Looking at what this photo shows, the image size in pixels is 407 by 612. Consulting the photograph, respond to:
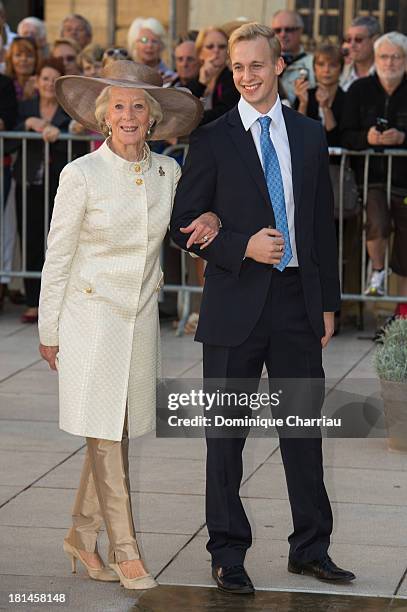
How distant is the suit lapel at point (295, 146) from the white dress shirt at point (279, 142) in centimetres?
2

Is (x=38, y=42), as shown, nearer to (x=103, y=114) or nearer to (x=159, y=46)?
(x=159, y=46)

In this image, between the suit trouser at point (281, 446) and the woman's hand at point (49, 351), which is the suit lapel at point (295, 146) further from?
the woman's hand at point (49, 351)

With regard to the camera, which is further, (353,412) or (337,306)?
(353,412)

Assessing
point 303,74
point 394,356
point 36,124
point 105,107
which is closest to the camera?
point 105,107

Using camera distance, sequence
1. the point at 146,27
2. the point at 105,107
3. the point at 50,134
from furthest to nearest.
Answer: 1. the point at 146,27
2. the point at 50,134
3. the point at 105,107

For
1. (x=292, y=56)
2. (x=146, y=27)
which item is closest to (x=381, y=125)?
(x=292, y=56)

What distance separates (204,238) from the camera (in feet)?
17.6

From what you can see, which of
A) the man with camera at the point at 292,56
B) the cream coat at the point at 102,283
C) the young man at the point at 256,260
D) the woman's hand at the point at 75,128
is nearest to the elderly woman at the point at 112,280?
the cream coat at the point at 102,283

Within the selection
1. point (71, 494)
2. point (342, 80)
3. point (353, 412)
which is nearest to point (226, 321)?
point (71, 494)

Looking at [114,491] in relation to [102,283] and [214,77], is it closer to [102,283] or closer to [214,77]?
[102,283]

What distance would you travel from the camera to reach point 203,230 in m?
5.36

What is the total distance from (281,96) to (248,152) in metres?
5.68

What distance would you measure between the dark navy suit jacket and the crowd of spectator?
5240mm

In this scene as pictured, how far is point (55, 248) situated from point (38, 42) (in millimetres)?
7997
